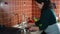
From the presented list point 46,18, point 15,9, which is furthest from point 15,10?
point 46,18

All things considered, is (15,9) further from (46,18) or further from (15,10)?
(46,18)

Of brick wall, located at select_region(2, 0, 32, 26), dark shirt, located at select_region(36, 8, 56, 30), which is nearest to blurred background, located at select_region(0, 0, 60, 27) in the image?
brick wall, located at select_region(2, 0, 32, 26)

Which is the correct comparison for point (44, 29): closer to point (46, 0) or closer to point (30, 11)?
point (46, 0)

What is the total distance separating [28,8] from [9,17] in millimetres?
943

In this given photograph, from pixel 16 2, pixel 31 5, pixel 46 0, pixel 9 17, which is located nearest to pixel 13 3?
pixel 16 2

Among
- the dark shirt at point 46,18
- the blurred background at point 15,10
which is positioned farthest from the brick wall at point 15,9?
the dark shirt at point 46,18

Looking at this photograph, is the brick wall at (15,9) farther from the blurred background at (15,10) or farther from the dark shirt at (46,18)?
the dark shirt at (46,18)

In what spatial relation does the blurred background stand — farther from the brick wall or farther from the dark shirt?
the dark shirt

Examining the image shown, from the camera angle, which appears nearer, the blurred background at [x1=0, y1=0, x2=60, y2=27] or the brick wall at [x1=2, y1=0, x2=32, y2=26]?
the blurred background at [x1=0, y1=0, x2=60, y2=27]

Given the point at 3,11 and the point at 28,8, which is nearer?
the point at 3,11

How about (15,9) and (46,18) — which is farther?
(15,9)

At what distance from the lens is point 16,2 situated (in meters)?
2.30

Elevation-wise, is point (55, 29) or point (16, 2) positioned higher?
point (16, 2)

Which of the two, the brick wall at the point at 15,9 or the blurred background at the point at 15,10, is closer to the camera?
the blurred background at the point at 15,10
